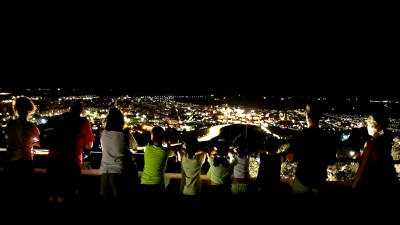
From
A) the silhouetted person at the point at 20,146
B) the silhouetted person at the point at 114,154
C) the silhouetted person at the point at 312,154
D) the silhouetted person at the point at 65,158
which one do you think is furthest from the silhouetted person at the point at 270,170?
the silhouetted person at the point at 20,146

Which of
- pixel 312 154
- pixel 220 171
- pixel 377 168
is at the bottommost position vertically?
pixel 220 171

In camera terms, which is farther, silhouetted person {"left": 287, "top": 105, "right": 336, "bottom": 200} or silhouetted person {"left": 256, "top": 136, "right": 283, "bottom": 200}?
silhouetted person {"left": 256, "top": 136, "right": 283, "bottom": 200}

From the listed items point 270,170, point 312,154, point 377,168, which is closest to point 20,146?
point 270,170

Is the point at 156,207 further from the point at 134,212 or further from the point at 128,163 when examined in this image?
the point at 128,163

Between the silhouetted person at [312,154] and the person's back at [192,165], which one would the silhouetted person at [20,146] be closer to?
the person's back at [192,165]

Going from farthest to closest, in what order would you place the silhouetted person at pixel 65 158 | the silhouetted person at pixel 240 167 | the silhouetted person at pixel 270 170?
the silhouetted person at pixel 240 167, the silhouetted person at pixel 270 170, the silhouetted person at pixel 65 158

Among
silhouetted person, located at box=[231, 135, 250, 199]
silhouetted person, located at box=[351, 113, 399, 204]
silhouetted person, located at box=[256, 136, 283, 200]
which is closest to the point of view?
silhouetted person, located at box=[351, 113, 399, 204]

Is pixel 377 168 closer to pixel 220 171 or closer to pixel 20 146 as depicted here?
pixel 220 171

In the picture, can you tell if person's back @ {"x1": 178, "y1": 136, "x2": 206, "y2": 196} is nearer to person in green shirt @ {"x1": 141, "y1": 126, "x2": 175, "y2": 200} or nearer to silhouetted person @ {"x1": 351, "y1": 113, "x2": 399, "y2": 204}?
person in green shirt @ {"x1": 141, "y1": 126, "x2": 175, "y2": 200}

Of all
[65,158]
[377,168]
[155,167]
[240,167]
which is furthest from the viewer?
[240,167]

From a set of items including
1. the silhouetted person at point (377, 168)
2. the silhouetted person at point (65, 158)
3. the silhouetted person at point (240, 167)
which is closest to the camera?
the silhouetted person at point (377, 168)

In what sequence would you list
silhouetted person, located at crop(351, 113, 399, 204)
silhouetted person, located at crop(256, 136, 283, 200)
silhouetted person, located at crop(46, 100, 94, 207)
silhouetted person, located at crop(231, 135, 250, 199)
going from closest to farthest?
silhouetted person, located at crop(351, 113, 399, 204), silhouetted person, located at crop(46, 100, 94, 207), silhouetted person, located at crop(256, 136, 283, 200), silhouetted person, located at crop(231, 135, 250, 199)

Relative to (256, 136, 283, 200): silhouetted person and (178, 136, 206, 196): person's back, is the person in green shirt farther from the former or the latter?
(256, 136, 283, 200): silhouetted person

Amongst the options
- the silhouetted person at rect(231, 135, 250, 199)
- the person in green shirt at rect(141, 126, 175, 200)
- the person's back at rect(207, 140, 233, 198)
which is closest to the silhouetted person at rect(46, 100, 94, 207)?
the person in green shirt at rect(141, 126, 175, 200)
